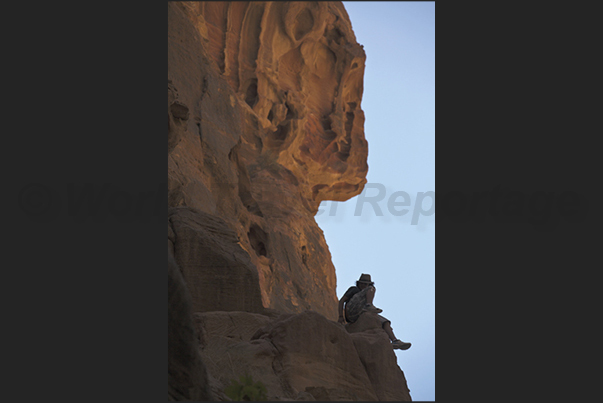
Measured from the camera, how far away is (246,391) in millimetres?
6465

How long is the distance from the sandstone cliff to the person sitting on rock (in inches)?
16.4

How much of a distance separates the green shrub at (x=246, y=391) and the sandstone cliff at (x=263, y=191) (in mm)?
277

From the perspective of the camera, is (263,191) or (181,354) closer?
(181,354)

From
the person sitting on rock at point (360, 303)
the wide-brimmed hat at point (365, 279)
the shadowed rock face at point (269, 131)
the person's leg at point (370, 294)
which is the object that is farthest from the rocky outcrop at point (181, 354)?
the wide-brimmed hat at point (365, 279)

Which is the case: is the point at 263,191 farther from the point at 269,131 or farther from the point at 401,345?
the point at 401,345

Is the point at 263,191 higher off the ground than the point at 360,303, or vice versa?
the point at 263,191

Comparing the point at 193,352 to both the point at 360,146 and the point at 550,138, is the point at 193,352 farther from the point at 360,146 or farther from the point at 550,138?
the point at 360,146

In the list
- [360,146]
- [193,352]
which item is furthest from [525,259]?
[360,146]

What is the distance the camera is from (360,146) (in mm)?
27250

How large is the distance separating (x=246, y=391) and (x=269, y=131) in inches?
678

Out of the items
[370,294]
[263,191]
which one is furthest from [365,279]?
[263,191]

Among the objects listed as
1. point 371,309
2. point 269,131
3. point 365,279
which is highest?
point 269,131

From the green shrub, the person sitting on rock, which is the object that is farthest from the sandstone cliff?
the person sitting on rock

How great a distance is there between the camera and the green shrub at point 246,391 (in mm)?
6429
